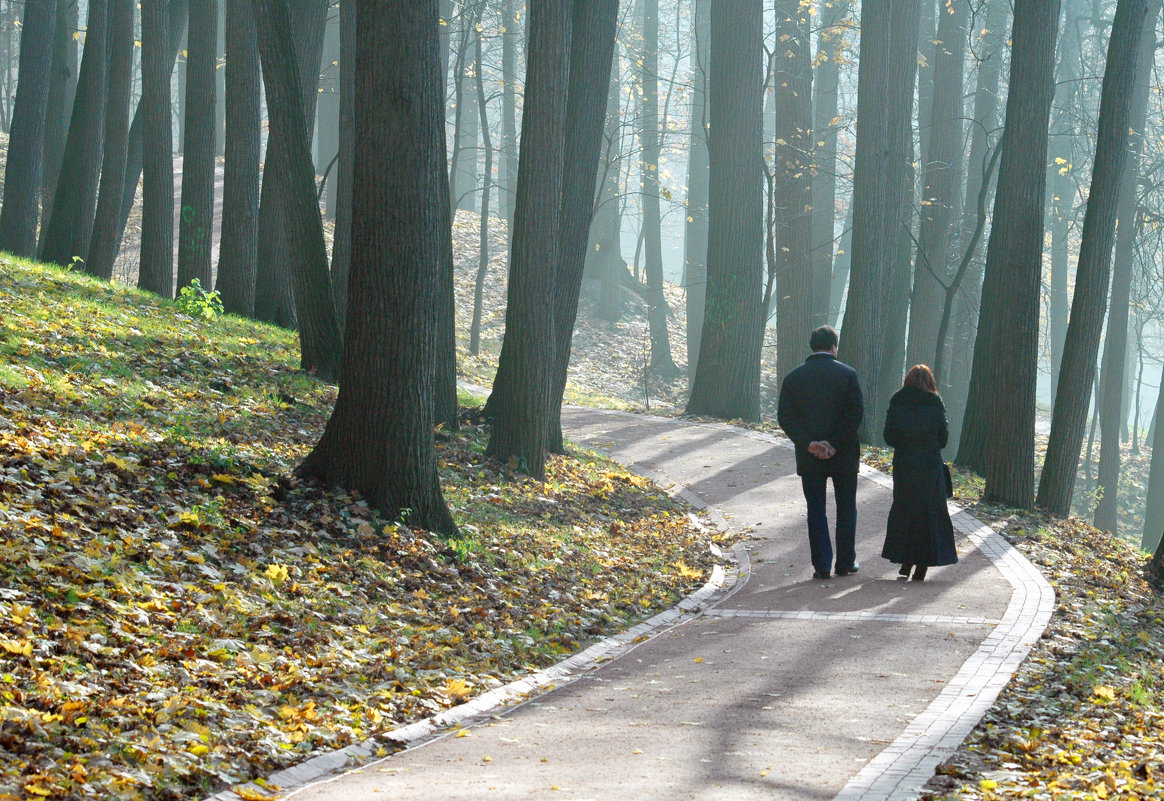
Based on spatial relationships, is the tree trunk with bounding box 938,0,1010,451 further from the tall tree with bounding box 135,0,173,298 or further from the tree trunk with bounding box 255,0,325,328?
the tall tree with bounding box 135,0,173,298

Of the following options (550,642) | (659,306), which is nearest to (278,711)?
(550,642)

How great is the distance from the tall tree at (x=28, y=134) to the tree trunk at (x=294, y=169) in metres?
5.91

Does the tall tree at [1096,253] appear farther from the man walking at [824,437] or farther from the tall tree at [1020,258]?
the man walking at [824,437]

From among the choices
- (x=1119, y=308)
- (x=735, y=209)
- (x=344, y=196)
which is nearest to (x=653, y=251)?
(x=1119, y=308)

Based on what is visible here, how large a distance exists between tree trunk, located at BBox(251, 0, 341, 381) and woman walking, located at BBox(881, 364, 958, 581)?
6447mm

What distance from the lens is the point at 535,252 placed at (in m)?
12.0

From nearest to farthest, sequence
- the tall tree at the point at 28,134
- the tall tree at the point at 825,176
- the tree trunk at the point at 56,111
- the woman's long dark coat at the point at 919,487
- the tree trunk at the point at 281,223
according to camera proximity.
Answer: the woman's long dark coat at the point at 919,487
the tree trunk at the point at 281,223
the tall tree at the point at 28,134
the tree trunk at the point at 56,111
the tall tree at the point at 825,176

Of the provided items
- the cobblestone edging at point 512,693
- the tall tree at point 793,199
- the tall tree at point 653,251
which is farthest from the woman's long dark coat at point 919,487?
the tall tree at point 653,251

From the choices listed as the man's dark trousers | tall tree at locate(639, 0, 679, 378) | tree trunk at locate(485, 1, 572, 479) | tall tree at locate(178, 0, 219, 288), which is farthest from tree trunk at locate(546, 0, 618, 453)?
tall tree at locate(639, 0, 679, 378)

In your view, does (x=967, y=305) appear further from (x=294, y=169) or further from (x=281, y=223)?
(x=294, y=169)

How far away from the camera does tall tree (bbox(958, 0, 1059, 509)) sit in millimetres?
13367

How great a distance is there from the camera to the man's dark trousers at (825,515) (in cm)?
908

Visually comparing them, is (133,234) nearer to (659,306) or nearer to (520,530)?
(659,306)

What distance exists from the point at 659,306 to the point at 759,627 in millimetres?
23524
